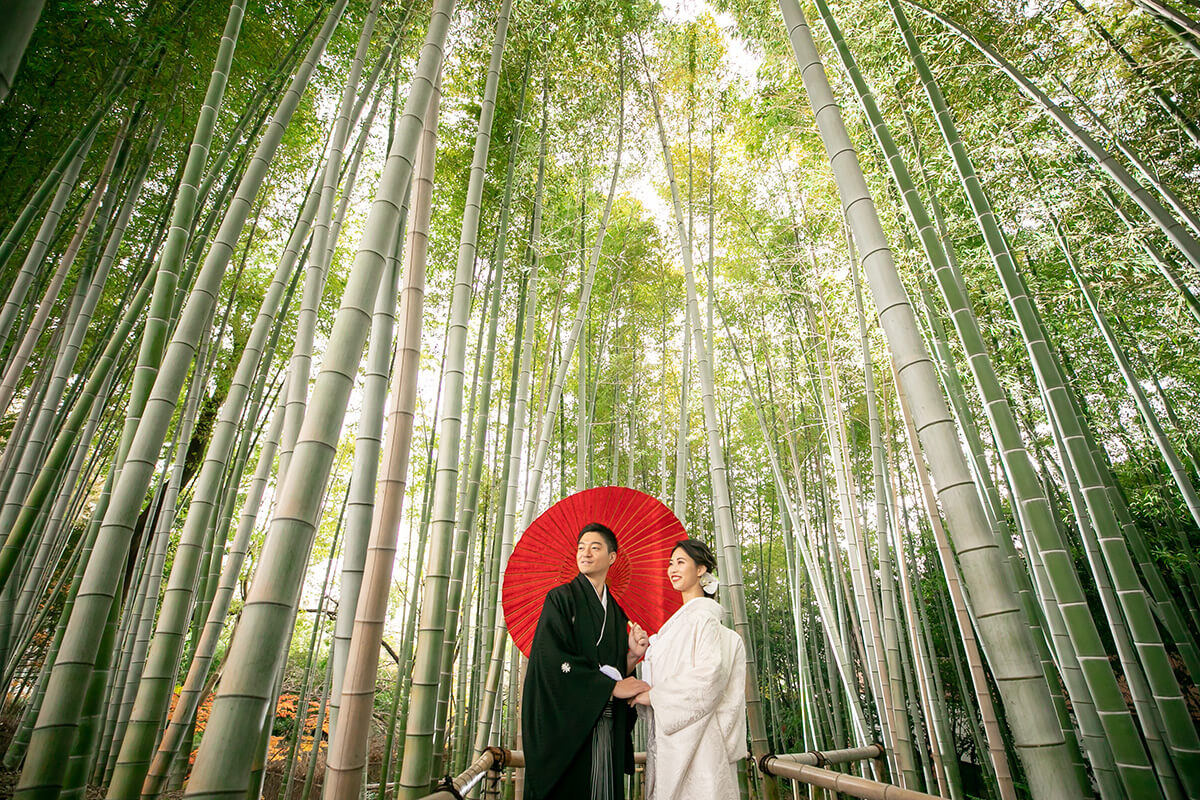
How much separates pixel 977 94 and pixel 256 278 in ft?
20.2

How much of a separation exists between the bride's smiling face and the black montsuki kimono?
0.24 metres

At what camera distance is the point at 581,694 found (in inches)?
60.4

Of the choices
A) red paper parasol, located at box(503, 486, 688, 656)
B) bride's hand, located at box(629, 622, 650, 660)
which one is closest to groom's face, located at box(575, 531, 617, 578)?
red paper parasol, located at box(503, 486, 688, 656)

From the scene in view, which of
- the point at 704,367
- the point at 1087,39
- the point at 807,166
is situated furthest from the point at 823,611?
the point at 1087,39

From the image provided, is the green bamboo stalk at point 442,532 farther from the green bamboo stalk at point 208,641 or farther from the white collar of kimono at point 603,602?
the green bamboo stalk at point 208,641

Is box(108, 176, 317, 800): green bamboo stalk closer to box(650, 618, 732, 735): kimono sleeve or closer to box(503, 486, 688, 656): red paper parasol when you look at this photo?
box(503, 486, 688, 656): red paper parasol

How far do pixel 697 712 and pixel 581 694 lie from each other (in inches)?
12.8

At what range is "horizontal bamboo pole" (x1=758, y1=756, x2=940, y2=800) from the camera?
56.9 inches

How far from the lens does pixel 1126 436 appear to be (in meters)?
4.66

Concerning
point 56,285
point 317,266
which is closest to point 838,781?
point 317,266

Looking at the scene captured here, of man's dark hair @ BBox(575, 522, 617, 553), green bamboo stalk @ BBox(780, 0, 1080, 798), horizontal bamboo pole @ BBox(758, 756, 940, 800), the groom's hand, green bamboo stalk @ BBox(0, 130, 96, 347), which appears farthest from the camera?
green bamboo stalk @ BBox(0, 130, 96, 347)

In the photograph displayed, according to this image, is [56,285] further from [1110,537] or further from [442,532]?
[1110,537]

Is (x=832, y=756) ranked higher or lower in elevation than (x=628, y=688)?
lower

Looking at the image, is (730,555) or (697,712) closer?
(697,712)
